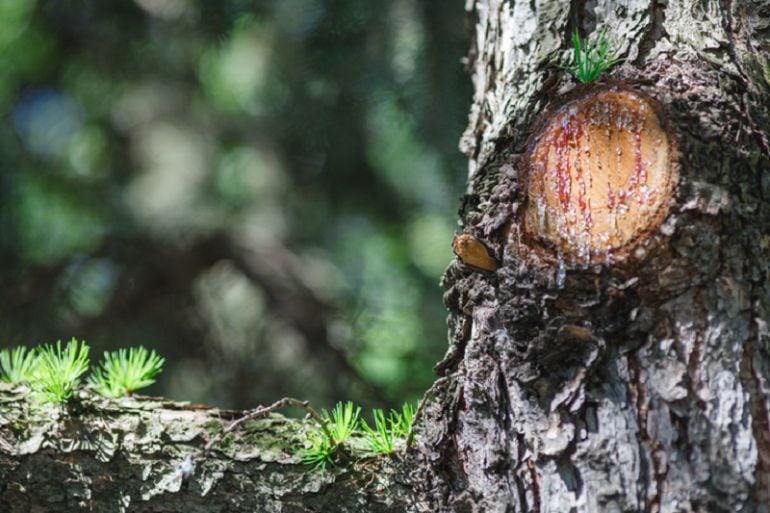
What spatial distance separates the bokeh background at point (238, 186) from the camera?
2240mm

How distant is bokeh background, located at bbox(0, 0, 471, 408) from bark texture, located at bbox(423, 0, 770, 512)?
3.77ft

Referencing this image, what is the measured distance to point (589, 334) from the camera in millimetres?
943

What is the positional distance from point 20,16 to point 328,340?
1241mm

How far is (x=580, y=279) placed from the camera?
95 centimetres

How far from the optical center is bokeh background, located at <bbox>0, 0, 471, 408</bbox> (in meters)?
2.24

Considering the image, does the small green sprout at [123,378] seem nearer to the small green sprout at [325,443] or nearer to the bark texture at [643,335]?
the small green sprout at [325,443]

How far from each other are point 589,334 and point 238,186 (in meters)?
2.08

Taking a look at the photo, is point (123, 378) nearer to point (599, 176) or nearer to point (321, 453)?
point (321, 453)

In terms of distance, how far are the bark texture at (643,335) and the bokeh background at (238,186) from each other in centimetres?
115

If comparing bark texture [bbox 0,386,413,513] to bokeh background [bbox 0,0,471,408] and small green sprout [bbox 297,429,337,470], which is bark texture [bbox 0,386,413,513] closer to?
small green sprout [bbox 297,429,337,470]

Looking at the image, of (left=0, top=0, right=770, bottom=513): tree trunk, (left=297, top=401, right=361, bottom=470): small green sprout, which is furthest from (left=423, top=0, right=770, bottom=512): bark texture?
(left=297, top=401, right=361, bottom=470): small green sprout

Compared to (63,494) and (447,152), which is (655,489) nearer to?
(63,494)

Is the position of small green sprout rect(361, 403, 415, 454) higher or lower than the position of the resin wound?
lower

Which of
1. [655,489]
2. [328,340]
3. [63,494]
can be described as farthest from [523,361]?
[328,340]
